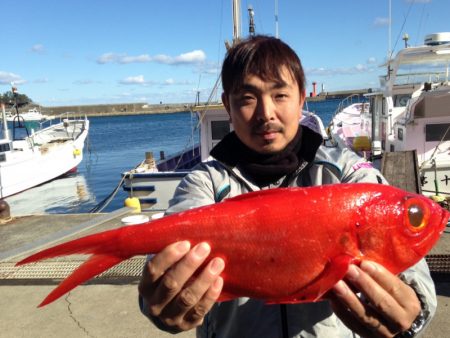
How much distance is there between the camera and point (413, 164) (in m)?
8.02

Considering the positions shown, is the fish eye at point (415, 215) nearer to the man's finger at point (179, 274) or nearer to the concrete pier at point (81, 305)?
the man's finger at point (179, 274)

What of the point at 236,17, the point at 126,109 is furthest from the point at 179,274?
the point at 126,109

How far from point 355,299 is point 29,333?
12.2 ft

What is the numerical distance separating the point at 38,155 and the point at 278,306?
2618 cm

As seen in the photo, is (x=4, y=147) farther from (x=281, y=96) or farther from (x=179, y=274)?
(x=179, y=274)

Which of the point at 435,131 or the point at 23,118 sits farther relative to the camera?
the point at 23,118

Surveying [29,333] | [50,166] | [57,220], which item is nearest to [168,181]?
[57,220]

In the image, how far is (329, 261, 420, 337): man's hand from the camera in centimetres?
160

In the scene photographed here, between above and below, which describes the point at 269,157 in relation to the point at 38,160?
above

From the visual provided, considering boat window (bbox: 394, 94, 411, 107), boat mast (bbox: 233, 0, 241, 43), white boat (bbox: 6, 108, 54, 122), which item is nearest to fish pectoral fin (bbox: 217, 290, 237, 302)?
boat mast (bbox: 233, 0, 241, 43)

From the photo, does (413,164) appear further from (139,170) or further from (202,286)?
(139,170)

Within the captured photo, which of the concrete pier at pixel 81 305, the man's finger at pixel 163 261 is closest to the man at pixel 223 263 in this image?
the man's finger at pixel 163 261

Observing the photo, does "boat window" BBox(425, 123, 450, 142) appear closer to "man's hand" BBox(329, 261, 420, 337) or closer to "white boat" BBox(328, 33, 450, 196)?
"white boat" BBox(328, 33, 450, 196)

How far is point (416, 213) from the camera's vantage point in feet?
5.61
